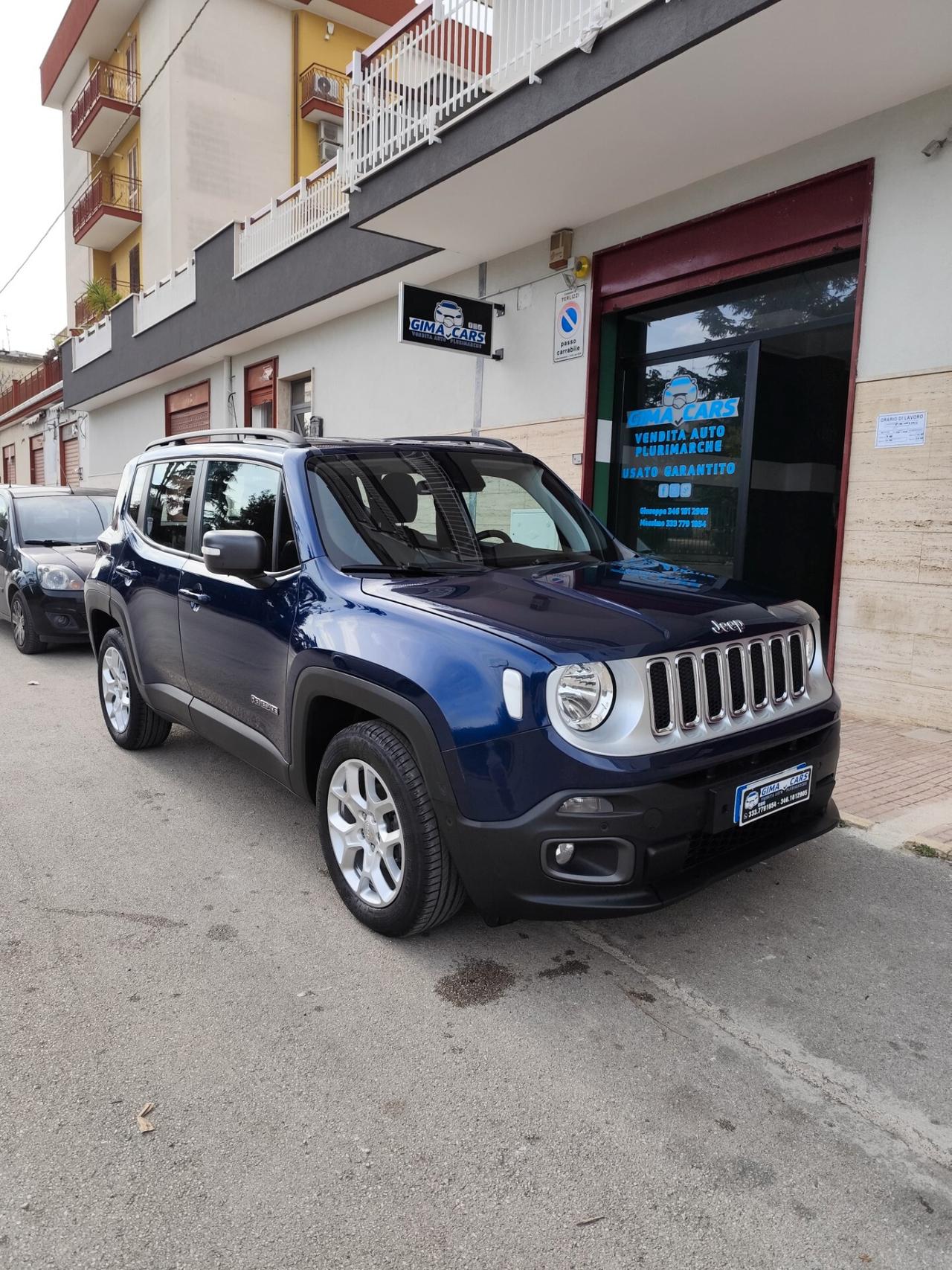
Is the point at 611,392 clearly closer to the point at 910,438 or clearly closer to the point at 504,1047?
the point at 910,438

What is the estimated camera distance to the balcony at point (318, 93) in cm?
2355

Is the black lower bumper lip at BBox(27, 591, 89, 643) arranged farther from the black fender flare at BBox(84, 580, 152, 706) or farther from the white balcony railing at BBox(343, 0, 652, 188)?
the white balcony railing at BBox(343, 0, 652, 188)

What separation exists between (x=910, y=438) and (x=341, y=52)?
2432cm

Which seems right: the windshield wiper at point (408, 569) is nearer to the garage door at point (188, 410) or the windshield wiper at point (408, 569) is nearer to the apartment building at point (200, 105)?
the garage door at point (188, 410)

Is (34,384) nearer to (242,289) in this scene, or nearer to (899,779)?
(242,289)

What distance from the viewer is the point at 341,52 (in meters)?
24.5

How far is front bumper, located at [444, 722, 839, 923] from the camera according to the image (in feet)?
8.60

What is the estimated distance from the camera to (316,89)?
2352 centimetres

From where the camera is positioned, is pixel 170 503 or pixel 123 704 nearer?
pixel 170 503

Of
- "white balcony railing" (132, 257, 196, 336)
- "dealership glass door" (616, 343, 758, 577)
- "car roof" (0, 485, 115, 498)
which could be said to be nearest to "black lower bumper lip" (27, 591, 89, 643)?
"car roof" (0, 485, 115, 498)

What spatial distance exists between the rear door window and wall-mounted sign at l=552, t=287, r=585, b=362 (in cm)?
522

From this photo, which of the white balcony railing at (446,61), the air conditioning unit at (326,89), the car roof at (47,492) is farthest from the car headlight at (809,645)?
the air conditioning unit at (326,89)

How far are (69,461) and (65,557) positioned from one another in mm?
22011

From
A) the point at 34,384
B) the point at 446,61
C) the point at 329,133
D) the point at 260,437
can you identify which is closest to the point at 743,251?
the point at 446,61
